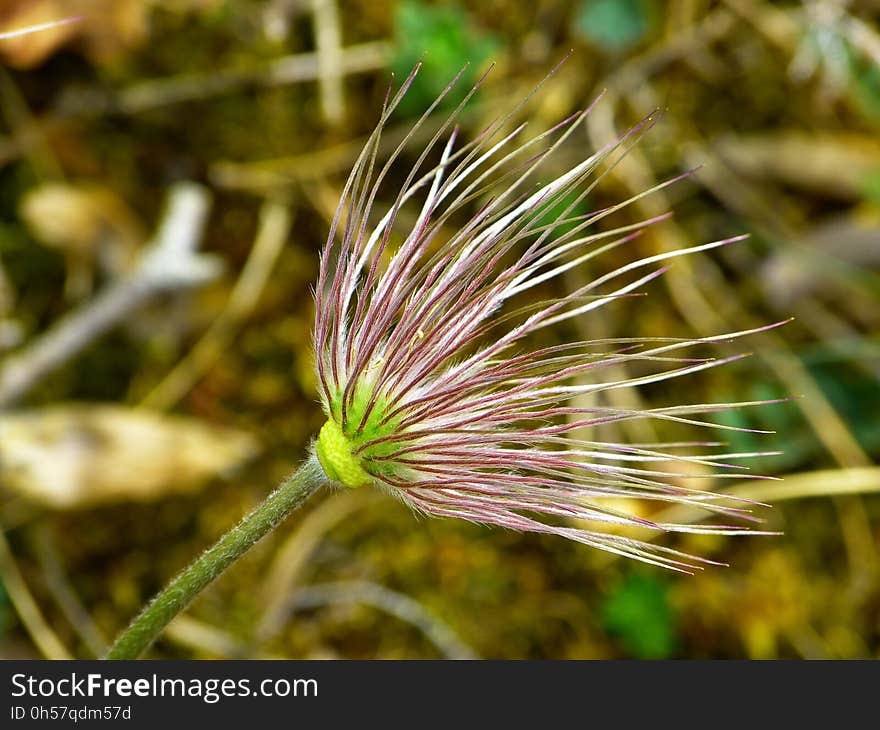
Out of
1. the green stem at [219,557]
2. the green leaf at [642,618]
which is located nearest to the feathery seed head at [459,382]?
the green stem at [219,557]

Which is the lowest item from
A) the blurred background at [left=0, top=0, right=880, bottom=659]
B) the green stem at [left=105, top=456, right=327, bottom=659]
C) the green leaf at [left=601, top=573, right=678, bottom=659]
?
the green stem at [left=105, top=456, right=327, bottom=659]

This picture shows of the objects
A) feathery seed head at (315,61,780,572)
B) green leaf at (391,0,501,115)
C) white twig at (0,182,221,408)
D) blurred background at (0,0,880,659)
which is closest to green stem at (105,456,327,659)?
feathery seed head at (315,61,780,572)

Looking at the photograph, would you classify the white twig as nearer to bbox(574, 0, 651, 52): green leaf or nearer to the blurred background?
the blurred background

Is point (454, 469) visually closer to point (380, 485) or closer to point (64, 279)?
point (380, 485)

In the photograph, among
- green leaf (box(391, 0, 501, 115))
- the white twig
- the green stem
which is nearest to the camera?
the green stem

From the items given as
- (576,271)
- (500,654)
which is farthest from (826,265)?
(500,654)

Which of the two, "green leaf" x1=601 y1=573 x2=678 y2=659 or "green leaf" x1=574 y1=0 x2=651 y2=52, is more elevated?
"green leaf" x1=574 y1=0 x2=651 y2=52

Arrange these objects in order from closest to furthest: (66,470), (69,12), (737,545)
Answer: (66,470) < (69,12) < (737,545)

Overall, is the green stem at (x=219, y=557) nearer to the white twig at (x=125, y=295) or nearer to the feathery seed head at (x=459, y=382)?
the feathery seed head at (x=459, y=382)
